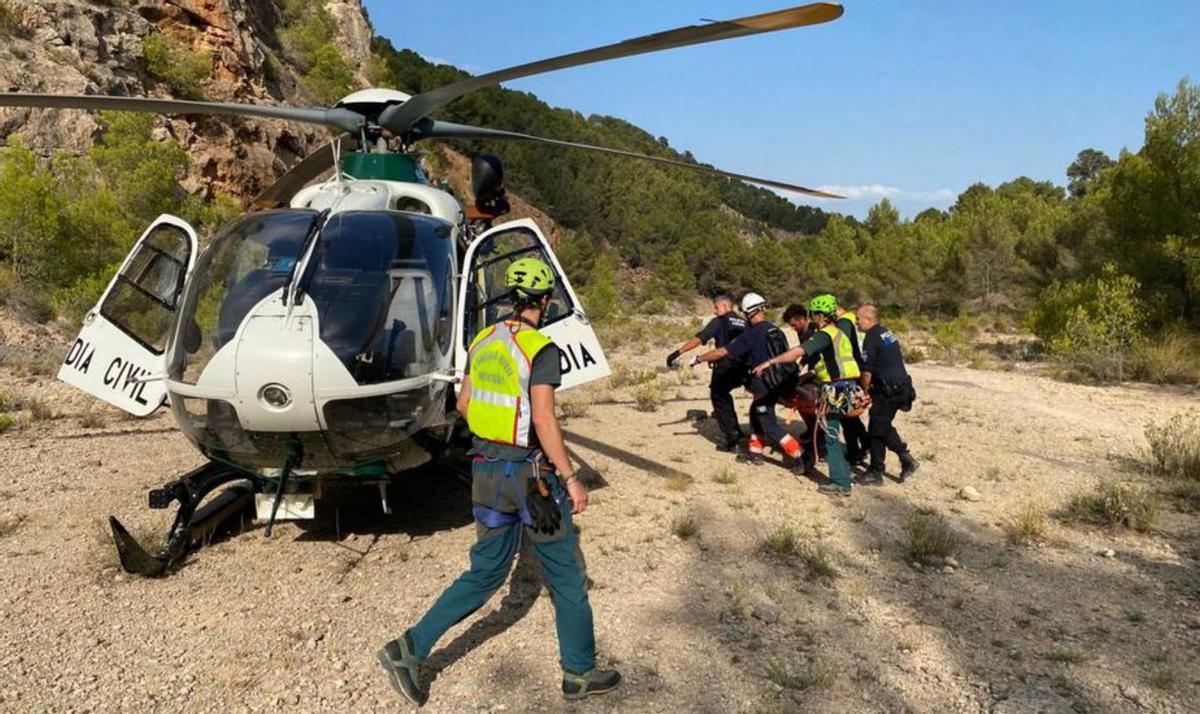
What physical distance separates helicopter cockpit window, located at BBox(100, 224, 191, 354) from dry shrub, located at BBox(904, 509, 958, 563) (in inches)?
199

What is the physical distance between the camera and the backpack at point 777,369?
6.85 m

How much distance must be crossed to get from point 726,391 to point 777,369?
3.32 ft

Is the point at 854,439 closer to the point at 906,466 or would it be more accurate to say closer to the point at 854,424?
the point at 854,424

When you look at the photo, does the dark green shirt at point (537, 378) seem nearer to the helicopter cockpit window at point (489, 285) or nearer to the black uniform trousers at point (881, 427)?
the helicopter cockpit window at point (489, 285)

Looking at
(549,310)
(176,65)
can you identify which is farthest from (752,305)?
(176,65)

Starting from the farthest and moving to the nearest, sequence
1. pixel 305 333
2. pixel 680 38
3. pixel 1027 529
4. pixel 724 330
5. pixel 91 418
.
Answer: pixel 91 418 → pixel 724 330 → pixel 1027 529 → pixel 305 333 → pixel 680 38

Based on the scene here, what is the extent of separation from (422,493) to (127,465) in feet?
9.06

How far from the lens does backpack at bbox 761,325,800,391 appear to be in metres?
6.85

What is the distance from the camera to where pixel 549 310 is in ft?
16.3

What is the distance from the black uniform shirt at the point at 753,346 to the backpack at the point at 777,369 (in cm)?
4

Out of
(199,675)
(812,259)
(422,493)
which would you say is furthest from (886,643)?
(812,259)

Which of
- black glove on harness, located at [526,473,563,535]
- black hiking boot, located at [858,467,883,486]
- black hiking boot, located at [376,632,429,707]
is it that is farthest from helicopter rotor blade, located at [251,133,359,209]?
black hiking boot, located at [858,467,883,486]

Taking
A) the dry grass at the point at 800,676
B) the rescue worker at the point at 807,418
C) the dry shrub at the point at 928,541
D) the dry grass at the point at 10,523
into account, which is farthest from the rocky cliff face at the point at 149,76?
the dry grass at the point at 800,676

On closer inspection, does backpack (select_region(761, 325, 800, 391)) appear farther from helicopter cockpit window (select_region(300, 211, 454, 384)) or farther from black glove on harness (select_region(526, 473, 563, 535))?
black glove on harness (select_region(526, 473, 563, 535))
